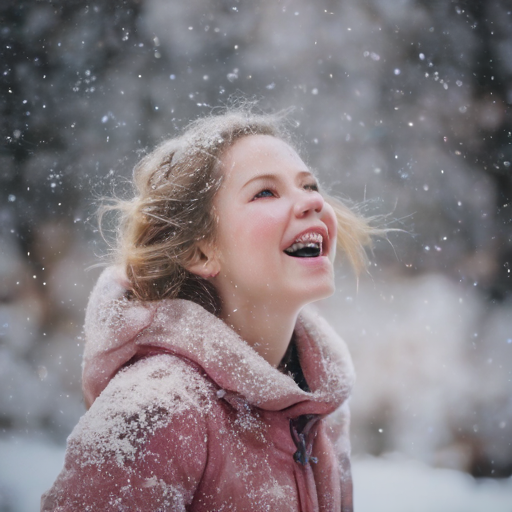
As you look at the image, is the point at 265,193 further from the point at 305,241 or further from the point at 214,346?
the point at 214,346

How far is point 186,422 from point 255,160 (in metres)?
0.33

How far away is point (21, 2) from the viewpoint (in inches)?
32.0

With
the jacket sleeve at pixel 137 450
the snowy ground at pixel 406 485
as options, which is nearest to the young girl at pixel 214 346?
the jacket sleeve at pixel 137 450

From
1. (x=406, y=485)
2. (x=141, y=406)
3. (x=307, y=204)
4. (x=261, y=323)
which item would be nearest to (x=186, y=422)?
(x=141, y=406)

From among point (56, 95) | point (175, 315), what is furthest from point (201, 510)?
point (56, 95)

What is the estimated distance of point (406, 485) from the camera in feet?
3.47

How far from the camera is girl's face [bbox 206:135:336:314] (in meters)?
0.60

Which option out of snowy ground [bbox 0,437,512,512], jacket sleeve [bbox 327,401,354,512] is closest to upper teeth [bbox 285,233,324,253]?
jacket sleeve [bbox 327,401,354,512]

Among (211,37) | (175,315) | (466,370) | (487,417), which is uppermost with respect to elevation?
(211,37)

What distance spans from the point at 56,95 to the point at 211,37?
303 mm

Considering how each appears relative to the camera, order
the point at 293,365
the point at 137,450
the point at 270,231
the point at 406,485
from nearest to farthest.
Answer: the point at 137,450 → the point at 270,231 → the point at 293,365 → the point at 406,485

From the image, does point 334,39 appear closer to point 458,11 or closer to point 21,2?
point 458,11

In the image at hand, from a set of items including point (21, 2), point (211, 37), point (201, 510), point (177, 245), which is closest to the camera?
point (201, 510)

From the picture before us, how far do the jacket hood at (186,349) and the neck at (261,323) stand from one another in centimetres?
7
